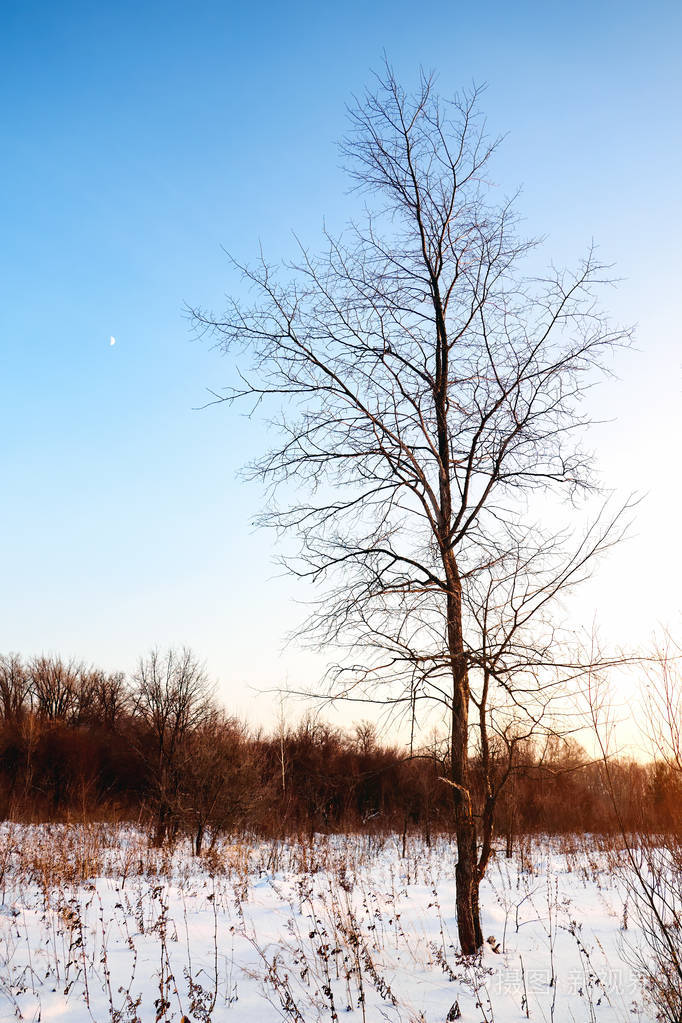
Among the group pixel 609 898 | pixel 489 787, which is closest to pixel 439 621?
pixel 489 787

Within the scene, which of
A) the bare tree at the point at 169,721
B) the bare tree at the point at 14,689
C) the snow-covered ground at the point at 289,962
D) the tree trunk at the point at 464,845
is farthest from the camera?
the bare tree at the point at 14,689

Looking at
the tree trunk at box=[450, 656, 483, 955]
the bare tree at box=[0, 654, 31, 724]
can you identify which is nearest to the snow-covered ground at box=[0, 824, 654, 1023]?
the tree trunk at box=[450, 656, 483, 955]

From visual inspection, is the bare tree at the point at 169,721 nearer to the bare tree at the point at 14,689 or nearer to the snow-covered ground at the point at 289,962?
the snow-covered ground at the point at 289,962

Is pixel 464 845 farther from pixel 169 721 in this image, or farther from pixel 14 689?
pixel 14 689

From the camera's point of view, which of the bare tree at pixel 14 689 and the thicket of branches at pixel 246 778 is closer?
the thicket of branches at pixel 246 778

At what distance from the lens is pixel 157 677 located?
18.5 m

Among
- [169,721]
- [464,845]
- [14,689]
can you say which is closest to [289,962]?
[464,845]

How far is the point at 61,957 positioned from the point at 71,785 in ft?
92.5

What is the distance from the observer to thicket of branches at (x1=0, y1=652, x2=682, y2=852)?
Result: 6949 mm

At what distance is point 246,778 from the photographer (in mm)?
23328

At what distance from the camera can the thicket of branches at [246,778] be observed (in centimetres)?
695

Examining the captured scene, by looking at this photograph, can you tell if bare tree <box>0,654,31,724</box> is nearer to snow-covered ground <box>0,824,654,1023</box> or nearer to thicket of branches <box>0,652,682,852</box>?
thicket of branches <box>0,652,682,852</box>

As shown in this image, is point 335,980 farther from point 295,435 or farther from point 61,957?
point 295,435

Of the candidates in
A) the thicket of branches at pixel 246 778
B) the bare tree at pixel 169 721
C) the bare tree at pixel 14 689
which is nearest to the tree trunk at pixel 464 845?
the thicket of branches at pixel 246 778
